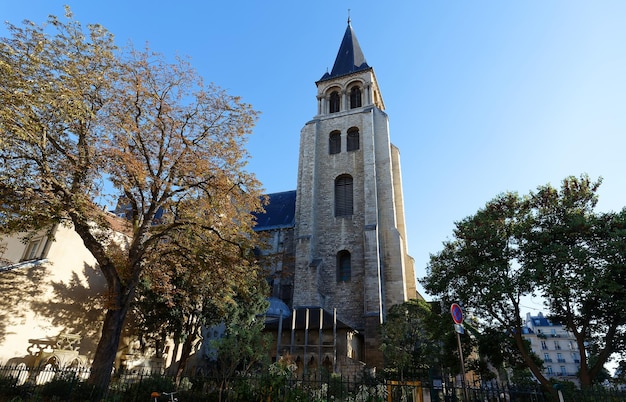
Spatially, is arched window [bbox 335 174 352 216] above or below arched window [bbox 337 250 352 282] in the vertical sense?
above

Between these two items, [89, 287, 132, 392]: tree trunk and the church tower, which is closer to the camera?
[89, 287, 132, 392]: tree trunk

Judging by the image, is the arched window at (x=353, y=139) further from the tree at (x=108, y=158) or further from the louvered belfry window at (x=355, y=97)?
the tree at (x=108, y=158)

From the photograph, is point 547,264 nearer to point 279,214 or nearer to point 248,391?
point 248,391

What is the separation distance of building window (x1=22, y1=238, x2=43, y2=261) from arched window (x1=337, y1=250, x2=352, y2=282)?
52.8ft

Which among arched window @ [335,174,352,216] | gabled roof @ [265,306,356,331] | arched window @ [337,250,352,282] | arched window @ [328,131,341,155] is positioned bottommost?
gabled roof @ [265,306,356,331]

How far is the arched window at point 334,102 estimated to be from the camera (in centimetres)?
3161

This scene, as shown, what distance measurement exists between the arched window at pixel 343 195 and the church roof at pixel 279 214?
159 inches

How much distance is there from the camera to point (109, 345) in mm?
9359

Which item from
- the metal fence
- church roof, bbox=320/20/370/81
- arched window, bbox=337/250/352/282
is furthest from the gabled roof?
church roof, bbox=320/20/370/81

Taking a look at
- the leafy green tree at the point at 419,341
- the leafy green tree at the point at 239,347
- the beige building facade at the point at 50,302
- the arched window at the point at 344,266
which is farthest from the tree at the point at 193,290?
the arched window at the point at 344,266

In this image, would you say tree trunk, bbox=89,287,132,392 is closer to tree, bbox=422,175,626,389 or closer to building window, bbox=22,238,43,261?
building window, bbox=22,238,43,261

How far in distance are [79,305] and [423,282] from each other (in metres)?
16.5

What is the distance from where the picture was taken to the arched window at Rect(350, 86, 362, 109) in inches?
1222

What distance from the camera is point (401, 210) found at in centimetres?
2723
